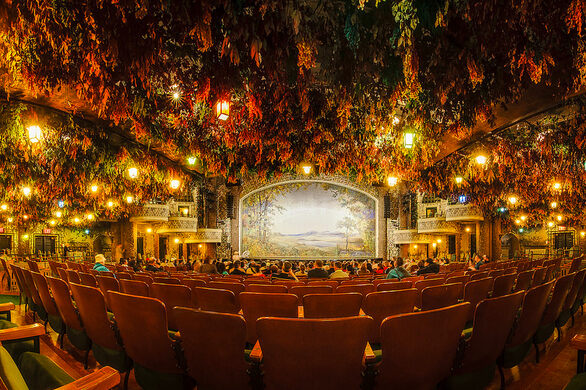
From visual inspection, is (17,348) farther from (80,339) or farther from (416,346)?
(416,346)

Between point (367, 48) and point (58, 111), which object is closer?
point (367, 48)

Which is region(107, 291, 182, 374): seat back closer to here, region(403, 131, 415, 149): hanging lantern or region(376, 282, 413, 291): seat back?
region(376, 282, 413, 291): seat back

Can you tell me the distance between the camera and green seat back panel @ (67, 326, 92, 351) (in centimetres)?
338

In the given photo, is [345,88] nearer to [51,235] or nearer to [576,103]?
[576,103]

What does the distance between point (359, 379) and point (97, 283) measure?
4.08 meters

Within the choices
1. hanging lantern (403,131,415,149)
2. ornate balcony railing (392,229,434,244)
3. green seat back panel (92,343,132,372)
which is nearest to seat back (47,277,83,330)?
green seat back panel (92,343,132,372)

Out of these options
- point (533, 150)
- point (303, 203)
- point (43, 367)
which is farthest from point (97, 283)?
→ point (303, 203)

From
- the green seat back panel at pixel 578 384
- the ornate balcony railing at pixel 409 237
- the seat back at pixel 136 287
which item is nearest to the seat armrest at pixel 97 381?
the green seat back panel at pixel 578 384

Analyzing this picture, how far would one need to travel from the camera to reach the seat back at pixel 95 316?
2936 mm

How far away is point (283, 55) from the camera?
4652 millimetres

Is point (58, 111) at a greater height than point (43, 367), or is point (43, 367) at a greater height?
point (58, 111)

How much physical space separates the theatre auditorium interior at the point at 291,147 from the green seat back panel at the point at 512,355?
3cm

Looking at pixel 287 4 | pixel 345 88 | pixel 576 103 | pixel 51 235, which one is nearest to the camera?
pixel 287 4

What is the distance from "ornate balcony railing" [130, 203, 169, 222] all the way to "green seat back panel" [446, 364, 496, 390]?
21611 millimetres
